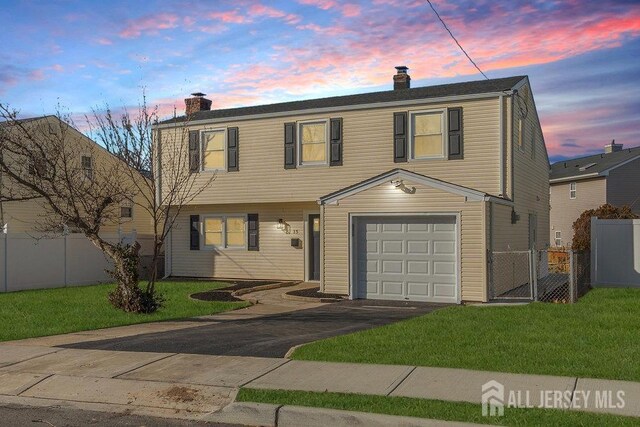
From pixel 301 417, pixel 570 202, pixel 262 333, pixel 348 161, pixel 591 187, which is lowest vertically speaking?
pixel 301 417

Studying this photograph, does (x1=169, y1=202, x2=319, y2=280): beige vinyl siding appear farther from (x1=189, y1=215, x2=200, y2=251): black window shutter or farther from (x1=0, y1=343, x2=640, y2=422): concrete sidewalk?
(x1=0, y1=343, x2=640, y2=422): concrete sidewalk

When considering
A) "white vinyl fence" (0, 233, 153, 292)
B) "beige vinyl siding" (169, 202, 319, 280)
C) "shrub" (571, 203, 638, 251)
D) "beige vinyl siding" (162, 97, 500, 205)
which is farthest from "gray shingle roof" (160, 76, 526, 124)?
"shrub" (571, 203, 638, 251)

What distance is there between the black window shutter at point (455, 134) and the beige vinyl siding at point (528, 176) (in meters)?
1.51

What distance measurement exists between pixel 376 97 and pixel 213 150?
6.32 meters

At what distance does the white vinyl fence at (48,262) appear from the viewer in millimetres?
20750

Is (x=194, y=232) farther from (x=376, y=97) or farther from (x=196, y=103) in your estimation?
(x=376, y=97)

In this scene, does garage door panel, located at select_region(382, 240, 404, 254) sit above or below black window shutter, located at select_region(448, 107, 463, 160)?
below

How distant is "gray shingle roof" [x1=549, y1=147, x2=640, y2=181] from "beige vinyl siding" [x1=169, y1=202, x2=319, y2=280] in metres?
24.0

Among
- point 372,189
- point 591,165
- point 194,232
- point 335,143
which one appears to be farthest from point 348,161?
point 591,165

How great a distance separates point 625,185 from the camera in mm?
40281

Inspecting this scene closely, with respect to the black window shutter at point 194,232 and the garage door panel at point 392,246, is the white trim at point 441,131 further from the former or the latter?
the black window shutter at point 194,232

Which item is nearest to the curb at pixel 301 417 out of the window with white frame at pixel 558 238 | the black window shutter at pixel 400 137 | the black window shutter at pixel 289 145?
the black window shutter at pixel 400 137

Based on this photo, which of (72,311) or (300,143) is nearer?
(72,311)

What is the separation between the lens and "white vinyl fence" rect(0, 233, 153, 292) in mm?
20750
